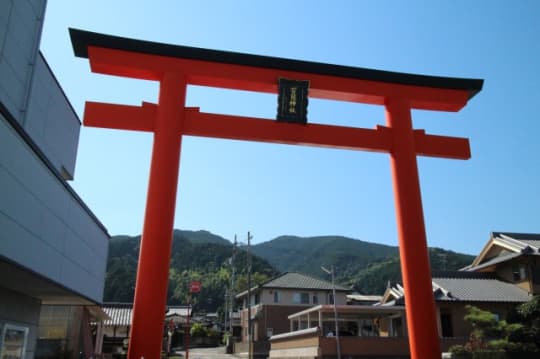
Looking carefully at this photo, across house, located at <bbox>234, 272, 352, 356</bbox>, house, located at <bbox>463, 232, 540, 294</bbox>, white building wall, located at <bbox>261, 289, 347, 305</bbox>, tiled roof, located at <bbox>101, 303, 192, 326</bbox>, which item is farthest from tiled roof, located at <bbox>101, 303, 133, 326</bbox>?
house, located at <bbox>463, 232, 540, 294</bbox>

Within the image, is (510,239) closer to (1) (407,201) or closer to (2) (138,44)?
(1) (407,201)

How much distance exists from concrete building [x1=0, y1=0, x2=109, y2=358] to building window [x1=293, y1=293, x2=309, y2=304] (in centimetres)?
2866

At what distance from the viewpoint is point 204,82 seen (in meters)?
9.89

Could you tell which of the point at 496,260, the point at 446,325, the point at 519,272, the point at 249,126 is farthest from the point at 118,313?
the point at 519,272

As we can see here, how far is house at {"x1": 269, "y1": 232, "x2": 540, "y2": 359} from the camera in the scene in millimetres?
23172

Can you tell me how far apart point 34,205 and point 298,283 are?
36.3 meters

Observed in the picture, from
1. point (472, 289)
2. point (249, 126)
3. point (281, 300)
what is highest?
point (249, 126)

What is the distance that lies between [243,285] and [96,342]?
3478cm

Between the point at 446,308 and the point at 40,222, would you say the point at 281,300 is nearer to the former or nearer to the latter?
the point at 446,308

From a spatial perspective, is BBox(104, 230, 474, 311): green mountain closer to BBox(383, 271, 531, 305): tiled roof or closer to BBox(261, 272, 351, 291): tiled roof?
BBox(261, 272, 351, 291): tiled roof

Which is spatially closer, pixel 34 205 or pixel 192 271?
pixel 34 205

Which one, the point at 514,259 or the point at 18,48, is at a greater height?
the point at 18,48

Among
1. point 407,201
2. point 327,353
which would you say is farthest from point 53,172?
point 327,353

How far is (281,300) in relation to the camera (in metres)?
40.3
